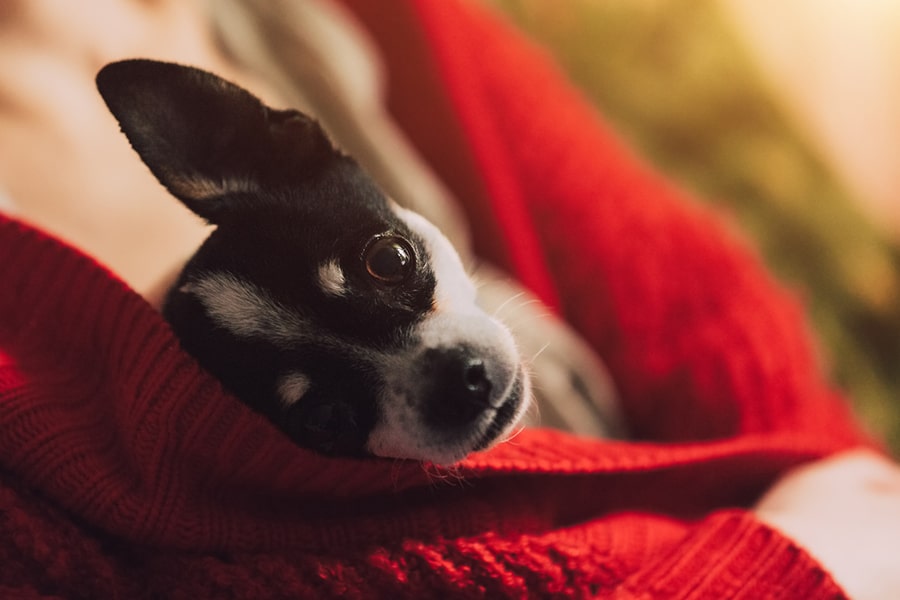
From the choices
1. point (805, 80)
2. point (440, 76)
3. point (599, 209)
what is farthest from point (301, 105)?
point (805, 80)

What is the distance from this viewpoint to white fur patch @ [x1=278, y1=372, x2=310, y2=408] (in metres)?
0.55

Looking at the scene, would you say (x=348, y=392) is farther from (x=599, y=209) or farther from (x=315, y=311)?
(x=599, y=209)

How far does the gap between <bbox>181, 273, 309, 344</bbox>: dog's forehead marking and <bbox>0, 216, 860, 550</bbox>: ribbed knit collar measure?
0.04m

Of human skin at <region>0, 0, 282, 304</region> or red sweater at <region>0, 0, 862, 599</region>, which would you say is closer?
red sweater at <region>0, 0, 862, 599</region>

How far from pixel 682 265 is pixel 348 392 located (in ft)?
2.27

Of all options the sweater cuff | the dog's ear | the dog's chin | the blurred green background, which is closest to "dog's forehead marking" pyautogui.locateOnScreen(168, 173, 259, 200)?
the dog's ear

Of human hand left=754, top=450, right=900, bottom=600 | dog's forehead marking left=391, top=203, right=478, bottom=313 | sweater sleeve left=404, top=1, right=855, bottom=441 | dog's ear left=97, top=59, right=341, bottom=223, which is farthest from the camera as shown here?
sweater sleeve left=404, top=1, right=855, bottom=441

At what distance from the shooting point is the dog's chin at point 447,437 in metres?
0.55

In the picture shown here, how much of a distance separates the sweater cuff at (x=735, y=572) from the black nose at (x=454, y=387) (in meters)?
0.22

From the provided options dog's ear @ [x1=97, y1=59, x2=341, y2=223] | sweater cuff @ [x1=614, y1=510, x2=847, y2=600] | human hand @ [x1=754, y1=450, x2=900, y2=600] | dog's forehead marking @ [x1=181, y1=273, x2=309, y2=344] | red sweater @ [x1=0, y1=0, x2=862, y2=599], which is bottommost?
human hand @ [x1=754, y1=450, x2=900, y2=600]

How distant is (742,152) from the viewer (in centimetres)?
163

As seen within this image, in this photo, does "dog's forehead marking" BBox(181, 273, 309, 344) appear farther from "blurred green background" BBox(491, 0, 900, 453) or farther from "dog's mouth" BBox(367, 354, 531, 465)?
"blurred green background" BBox(491, 0, 900, 453)

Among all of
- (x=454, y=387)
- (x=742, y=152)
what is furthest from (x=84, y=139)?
(x=742, y=152)

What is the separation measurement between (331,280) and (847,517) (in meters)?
→ 0.63
